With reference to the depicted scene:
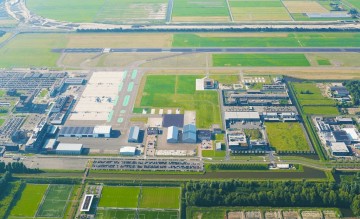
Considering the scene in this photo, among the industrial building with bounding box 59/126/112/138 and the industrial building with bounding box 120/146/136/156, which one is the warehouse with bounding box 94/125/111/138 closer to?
the industrial building with bounding box 59/126/112/138

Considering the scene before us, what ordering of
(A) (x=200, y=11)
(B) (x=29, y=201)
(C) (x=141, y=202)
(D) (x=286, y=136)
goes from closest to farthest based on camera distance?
(C) (x=141, y=202) → (B) (x=29, y=201) → (D) (x=286, y=136) → (A) (x=200, y=11)

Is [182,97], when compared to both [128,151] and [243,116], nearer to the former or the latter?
[243,116]

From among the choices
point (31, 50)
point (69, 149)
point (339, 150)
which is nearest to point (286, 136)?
point (339, 150)

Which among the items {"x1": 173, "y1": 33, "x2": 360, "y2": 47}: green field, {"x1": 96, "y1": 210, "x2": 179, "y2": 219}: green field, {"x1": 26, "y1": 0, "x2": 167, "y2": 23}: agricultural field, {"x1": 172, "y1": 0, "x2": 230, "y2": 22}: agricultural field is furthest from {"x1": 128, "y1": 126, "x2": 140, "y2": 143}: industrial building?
{"x1": 172, "y1": 0, "x2": 230, "y2": 22}: agricultural field

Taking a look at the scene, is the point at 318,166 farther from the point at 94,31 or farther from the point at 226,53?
the point at 94,31

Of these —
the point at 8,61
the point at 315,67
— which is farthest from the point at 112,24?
the point at 315,67
